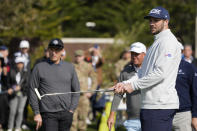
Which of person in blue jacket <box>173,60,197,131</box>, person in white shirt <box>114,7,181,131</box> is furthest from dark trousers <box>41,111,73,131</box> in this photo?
person in white shirt <box>114,7,181,131</box>

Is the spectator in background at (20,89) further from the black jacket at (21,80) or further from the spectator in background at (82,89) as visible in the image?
the spectator in background at (82,89)

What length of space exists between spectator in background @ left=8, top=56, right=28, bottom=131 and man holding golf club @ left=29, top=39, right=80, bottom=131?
513 centimetres

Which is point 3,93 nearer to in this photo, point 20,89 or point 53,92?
point 20,89

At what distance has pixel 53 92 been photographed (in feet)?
27.0

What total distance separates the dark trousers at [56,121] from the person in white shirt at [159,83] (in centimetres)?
222

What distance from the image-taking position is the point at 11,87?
44.2ft

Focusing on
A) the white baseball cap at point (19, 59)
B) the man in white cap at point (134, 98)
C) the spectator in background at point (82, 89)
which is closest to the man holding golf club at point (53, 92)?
the man in white cap at point (134, 98)

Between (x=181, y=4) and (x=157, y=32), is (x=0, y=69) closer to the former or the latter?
(x=157, y=32)

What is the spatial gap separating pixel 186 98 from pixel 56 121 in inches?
77.5

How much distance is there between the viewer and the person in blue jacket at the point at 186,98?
7867 mm

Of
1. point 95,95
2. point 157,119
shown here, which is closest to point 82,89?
point 95,95

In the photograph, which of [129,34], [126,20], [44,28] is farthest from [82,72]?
[126,20]

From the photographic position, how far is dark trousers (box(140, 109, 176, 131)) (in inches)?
241

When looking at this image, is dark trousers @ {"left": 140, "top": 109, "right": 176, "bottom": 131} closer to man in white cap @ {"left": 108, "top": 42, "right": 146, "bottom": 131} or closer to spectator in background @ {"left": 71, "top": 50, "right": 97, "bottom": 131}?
man in white cap @ {"left": 108, "top": 42, "right": 146, "bottom": 131}
